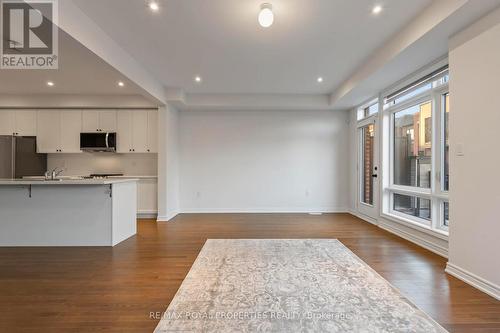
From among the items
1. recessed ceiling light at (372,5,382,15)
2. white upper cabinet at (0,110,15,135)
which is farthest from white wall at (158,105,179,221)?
recessed ceiling light at (372,5,382,15)

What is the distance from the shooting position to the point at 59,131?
5.96 m

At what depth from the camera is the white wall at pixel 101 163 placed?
6273 mm

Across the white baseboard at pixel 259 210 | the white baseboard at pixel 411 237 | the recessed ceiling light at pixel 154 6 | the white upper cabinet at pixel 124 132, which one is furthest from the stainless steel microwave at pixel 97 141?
the white baseboard at pixel 411 237

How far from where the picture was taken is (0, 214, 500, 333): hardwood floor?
77.9 inches

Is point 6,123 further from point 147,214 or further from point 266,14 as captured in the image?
point 266,14

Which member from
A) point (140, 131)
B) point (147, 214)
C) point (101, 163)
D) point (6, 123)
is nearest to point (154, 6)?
point (140, 131)

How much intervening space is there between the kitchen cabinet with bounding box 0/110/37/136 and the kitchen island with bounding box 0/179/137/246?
282 centimetres

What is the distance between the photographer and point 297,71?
179 inches

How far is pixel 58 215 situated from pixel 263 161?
170 inches

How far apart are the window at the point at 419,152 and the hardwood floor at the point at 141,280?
58cm

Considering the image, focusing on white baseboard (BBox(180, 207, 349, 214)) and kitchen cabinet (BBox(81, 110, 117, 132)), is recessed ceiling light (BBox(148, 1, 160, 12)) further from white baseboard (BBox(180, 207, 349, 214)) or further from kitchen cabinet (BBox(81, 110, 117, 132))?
white baseboard (BBox(180, 207, 349, 214))

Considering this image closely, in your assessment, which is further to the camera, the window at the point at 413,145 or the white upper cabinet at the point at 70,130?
the white upper cabinet at the point at 70,130

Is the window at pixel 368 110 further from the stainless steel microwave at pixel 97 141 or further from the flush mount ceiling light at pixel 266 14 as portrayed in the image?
the stainless steel microwave at pixel 97 141

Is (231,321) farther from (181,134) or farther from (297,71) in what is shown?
(181,134)
